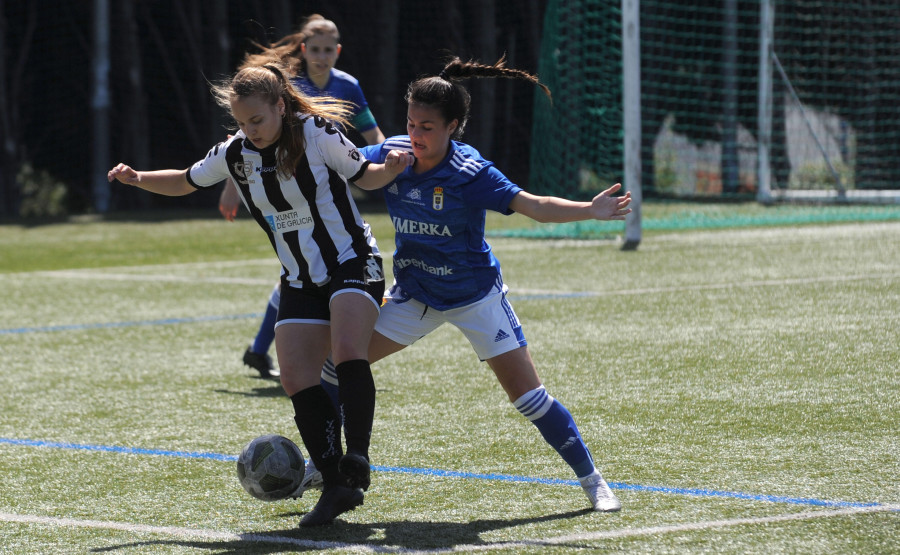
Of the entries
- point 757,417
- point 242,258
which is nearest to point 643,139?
point 242,258

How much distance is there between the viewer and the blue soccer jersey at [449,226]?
440cm

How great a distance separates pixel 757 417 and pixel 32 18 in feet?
56.3

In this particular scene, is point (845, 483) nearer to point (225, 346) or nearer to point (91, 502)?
point (91, 502)

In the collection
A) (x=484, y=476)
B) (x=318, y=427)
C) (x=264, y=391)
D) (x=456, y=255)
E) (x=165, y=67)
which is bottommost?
(x=264, y=391)

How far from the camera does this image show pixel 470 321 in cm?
441

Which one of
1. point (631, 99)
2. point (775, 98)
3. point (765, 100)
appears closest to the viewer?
point (631, 99)

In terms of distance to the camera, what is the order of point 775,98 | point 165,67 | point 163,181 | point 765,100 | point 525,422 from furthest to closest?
point 165,67, point 775,98, point 765,100, point 525,422, point 163,181

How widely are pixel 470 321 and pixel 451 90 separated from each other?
815 millimetres

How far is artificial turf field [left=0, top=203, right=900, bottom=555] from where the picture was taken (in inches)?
156

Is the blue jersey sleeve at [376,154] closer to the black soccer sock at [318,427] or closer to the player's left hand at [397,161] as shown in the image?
the player's left hand at [397,161]

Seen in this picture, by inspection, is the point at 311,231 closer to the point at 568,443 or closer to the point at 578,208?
the point at 578,208

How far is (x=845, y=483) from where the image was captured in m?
4.27

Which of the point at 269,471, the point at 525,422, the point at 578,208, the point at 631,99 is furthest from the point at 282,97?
the point at 631,99

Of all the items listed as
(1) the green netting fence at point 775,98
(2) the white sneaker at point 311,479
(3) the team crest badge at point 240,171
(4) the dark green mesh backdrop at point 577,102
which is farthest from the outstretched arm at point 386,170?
(1) the green netting fence at point 775,98
